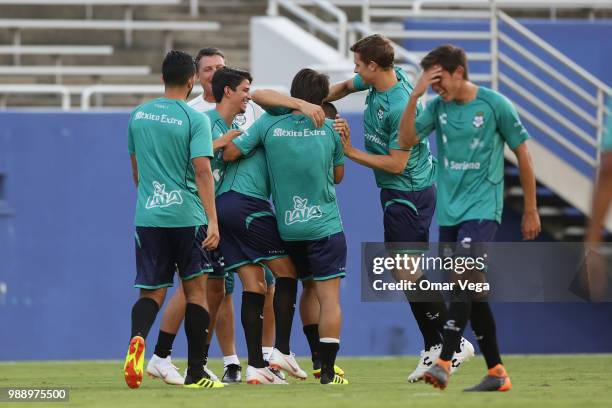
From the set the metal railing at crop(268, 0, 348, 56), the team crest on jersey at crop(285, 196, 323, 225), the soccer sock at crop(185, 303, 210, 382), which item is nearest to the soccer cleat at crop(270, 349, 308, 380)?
the soccer sock at crop(185, 303, 210, 382)

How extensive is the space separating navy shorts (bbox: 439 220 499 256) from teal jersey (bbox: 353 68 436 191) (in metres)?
1.39

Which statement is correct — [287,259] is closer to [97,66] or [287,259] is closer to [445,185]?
Answer: [445,185]

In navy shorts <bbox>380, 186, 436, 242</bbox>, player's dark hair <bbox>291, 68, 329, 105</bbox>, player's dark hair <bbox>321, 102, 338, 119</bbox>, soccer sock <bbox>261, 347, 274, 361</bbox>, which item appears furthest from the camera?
Answer: soccer sock <bbox>261, 347, 274, 361</bbox>

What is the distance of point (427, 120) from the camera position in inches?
345

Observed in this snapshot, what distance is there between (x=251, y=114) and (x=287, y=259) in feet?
4.35

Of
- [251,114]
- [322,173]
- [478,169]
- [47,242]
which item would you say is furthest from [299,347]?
[478,169]

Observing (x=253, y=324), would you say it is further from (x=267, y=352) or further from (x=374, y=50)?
(x=374, y=50)

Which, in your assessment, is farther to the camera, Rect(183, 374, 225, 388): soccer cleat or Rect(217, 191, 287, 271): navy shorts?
Rect(217, 191, 287, 271): navy shorts

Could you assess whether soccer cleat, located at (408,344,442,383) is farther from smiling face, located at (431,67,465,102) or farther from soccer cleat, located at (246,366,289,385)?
smiling face, located at (431,67,465,102)

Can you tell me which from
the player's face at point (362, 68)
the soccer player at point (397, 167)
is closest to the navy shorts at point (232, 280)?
the soccer player at point (397, 167)

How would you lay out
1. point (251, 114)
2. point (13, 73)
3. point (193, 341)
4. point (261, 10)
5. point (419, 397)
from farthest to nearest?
point (261, 10), point (13, 73), point (251, 114), point (193, 341), point (419, 397)

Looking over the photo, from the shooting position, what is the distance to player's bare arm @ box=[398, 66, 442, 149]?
8.47m

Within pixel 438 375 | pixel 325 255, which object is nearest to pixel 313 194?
pixel 325 255

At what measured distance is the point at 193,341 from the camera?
9008mm
